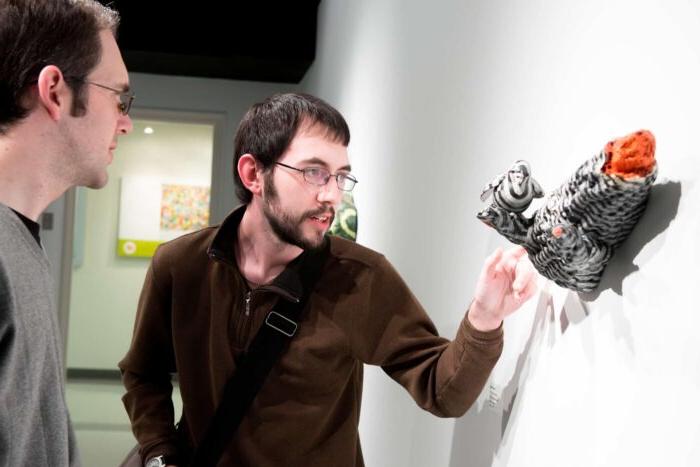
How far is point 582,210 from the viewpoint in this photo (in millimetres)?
949

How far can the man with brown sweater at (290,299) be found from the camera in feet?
5.25

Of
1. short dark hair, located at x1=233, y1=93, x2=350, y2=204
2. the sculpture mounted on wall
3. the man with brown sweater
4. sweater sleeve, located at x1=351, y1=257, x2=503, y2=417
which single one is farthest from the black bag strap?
the sculpture mounted on wall

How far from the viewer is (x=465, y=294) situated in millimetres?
1667

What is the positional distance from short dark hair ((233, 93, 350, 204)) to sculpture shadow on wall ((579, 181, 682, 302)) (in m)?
0.81

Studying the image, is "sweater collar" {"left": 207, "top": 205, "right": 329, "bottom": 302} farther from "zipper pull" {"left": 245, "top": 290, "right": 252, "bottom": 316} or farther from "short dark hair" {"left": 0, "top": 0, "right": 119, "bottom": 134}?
"short dark hair" {"left": 0, "top": 0, "right": 119, "bottom": 134}

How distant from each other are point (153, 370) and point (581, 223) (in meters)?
1.25

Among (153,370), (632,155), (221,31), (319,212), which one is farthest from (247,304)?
(221,31)

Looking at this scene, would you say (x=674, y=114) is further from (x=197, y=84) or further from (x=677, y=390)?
(x=197, y=84)

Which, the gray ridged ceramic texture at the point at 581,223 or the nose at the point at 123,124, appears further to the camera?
the nose at the point at 123,124

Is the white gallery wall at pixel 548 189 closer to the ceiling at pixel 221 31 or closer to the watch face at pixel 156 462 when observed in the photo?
the watch face at pixel 156 462

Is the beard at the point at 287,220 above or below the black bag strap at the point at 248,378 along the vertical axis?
above

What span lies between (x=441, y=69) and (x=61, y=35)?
43.9 inches

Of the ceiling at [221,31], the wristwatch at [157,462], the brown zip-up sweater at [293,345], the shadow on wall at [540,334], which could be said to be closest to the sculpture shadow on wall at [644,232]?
the shadow on wall at [540,334]

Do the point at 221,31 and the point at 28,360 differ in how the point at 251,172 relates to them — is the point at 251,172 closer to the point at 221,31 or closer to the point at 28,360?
the point at 28,360
